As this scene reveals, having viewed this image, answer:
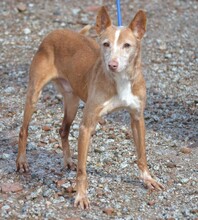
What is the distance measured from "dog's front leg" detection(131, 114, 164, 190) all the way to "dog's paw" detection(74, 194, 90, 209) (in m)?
0.76

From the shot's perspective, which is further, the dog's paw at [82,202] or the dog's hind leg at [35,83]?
the dog's hind leg at [35,83]

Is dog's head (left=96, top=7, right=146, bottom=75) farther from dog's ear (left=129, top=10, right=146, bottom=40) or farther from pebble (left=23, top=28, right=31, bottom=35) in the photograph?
pebble (left=23, top=28, right=31, bottom=35)

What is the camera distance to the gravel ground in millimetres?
6465

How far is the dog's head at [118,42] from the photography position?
6117 mm

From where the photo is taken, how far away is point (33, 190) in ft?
22.2

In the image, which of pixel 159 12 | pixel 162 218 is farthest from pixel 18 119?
pixel 159 12

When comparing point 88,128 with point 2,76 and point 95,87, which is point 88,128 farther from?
point 2,76

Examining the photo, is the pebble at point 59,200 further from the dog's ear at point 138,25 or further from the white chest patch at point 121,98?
the dog's ear at point 138,25

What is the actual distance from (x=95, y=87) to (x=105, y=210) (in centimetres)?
124

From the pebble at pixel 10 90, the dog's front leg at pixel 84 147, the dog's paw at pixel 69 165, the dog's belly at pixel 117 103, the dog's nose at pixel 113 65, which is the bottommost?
the pebble at pixel 10 90

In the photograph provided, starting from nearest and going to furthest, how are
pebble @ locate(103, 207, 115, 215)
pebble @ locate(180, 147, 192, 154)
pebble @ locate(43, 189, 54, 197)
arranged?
pebble @ locate(103, 207, 115, 215), pebble @ locate(43, 189, 54, 197), pebble @ locate(180, 147, 192, 154)

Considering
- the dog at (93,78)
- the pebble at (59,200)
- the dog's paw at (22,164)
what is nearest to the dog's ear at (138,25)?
the dog at (93,78)

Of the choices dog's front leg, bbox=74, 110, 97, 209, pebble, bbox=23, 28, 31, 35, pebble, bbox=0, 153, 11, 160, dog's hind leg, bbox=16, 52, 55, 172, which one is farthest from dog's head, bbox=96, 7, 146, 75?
pebble, bbox=23, 28, 31, 35

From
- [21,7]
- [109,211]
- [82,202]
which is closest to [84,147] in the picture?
[82,202]
